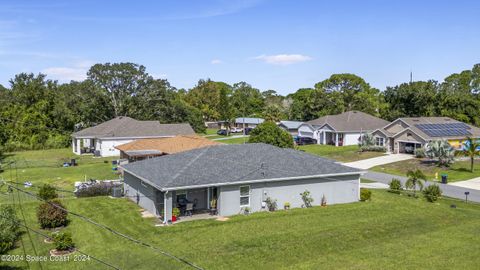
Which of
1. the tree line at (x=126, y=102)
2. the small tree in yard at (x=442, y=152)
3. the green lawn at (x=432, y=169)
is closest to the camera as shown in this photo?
the green lawn at (x=432, y=169)

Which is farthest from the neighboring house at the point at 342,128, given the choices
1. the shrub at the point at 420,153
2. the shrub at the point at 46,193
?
the shrub at the point at 46,193

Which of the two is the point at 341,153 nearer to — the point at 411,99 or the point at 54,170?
the point at 411,99

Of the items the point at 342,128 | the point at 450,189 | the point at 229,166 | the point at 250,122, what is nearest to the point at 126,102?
the point at 250,122

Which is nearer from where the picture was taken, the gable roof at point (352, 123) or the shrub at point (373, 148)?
the shrub at point (373, 148)

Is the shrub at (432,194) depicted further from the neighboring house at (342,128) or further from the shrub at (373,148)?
the neighboring house at (342,128)

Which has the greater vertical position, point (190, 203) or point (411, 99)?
point (411, 99)

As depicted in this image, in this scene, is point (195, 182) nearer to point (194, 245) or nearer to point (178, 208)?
point (178, 208)
